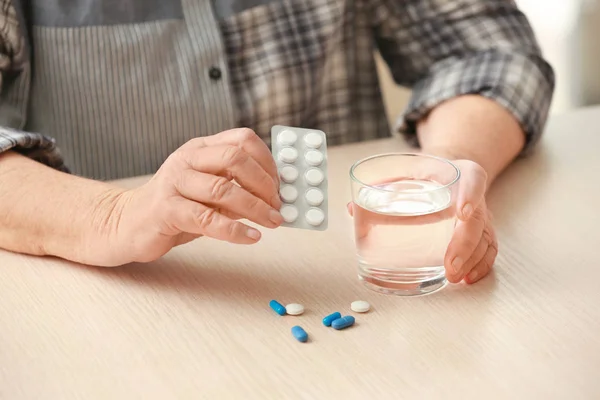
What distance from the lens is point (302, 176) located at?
0.81m

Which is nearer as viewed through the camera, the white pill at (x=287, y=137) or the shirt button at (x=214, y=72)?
the white pill at (x=287, y=137)

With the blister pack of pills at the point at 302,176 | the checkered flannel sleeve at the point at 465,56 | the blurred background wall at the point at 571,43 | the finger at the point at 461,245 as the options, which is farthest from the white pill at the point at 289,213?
the blurred background wall at the point at 571,43

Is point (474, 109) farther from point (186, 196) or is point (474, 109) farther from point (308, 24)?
point (186, 196)

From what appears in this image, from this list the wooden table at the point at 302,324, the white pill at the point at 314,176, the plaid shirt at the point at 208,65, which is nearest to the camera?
the wooden table at the point at 302,324

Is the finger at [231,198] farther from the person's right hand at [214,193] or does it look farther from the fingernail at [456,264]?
the fingernail at [456,264]

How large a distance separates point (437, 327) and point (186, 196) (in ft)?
0.82

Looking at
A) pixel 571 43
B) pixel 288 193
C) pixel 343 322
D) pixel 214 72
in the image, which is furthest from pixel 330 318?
pixel 571 43

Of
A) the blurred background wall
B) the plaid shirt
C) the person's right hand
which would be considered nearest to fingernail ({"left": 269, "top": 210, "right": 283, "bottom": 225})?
the person's right hand

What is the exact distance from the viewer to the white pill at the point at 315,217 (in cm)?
79

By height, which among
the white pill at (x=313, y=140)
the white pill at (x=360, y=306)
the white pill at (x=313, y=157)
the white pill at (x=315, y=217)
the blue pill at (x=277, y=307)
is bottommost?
the white pill at (x=360, y=306)

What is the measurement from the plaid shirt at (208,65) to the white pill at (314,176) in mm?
402

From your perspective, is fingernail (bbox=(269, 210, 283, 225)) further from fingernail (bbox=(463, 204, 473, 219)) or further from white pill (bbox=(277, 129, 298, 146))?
fingernail (bbox=(463, 204, 473, 219))

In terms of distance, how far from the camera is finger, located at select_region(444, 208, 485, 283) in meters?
0.82

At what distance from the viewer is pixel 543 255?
34.8 inches
